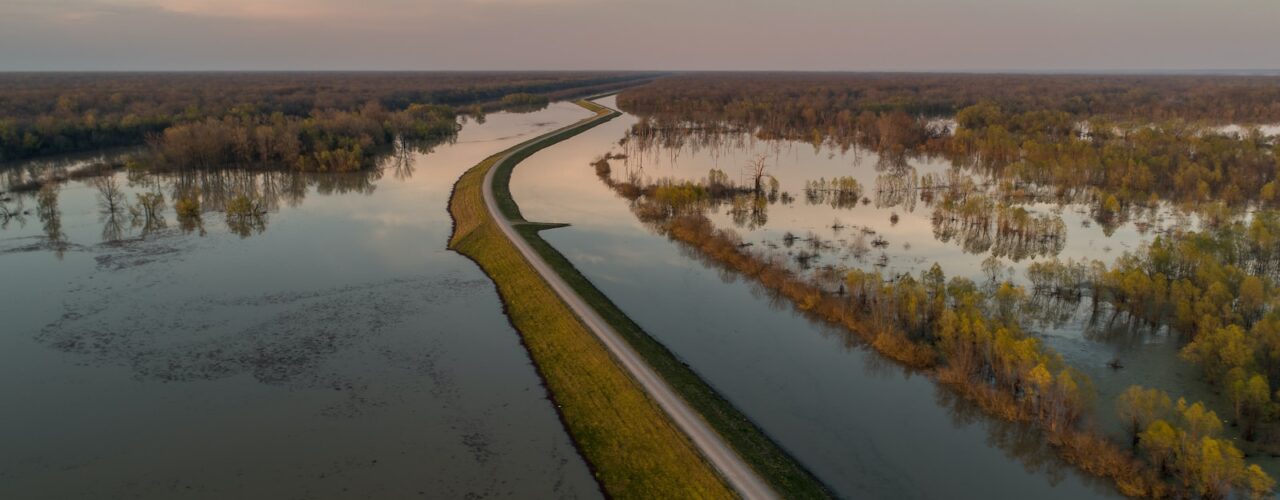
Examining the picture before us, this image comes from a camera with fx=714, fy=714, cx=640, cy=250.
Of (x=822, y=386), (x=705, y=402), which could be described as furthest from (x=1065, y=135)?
(x=705, y=402)

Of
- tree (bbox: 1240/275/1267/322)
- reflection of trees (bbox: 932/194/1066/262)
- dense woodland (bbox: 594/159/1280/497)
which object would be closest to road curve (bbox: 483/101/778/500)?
dense woodland (bbox: 594/159/1280/497)

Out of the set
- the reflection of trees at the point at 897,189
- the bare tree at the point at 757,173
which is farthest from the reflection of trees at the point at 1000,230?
the bare tree at the point at 757,173

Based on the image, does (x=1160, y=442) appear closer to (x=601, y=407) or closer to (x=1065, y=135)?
(x=601, y=407)

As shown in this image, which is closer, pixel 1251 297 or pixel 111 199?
pixel 1251 297

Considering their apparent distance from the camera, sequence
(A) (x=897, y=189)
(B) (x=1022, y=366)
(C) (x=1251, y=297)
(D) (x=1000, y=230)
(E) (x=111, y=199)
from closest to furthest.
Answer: (B) (x=1022, y=366), (C) (x=1251, y=297), (D) (x=1000, y=230), (E) (x=111, y=199), (A) (x=897, y=189)

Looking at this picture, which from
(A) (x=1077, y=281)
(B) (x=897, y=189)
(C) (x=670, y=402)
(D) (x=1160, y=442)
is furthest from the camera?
(B) (x=897, y=189)

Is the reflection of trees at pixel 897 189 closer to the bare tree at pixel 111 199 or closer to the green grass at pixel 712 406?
the green grass at pixel 712 406

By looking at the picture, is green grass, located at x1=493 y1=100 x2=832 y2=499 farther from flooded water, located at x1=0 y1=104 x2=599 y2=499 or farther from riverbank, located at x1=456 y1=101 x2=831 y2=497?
flooded water, located at x1=0 y1=104 x2=599 y2=499
